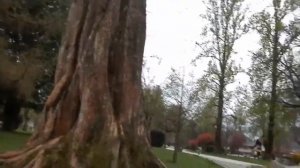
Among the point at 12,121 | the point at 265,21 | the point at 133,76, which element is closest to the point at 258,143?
the point at 265,21

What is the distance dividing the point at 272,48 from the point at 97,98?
3873 cm

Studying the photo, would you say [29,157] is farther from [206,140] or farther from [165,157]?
[206,140]

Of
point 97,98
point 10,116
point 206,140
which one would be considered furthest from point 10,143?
point 206,140

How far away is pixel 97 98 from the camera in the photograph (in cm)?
1161

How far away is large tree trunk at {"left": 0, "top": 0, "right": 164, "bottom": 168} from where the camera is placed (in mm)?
11180

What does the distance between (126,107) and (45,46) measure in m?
25.1

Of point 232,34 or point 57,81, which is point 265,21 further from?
point 57,81

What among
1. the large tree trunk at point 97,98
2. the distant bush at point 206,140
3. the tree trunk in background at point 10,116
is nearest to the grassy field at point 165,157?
the large tree trunk at point 97,98

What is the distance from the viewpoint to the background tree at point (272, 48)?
4607 cm

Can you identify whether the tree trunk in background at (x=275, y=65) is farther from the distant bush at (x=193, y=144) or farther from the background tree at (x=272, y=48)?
the distant bush at (x=193, y=144)

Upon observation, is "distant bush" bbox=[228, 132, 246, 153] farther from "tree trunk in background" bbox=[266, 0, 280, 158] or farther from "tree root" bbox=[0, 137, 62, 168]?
"tree root" bbox=[0, 137, 62, 168]

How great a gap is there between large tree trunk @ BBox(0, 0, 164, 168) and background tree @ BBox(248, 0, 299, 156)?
3452 cm

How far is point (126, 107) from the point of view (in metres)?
12.1

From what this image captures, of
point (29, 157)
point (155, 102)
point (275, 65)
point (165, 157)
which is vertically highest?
point (275, 65)
